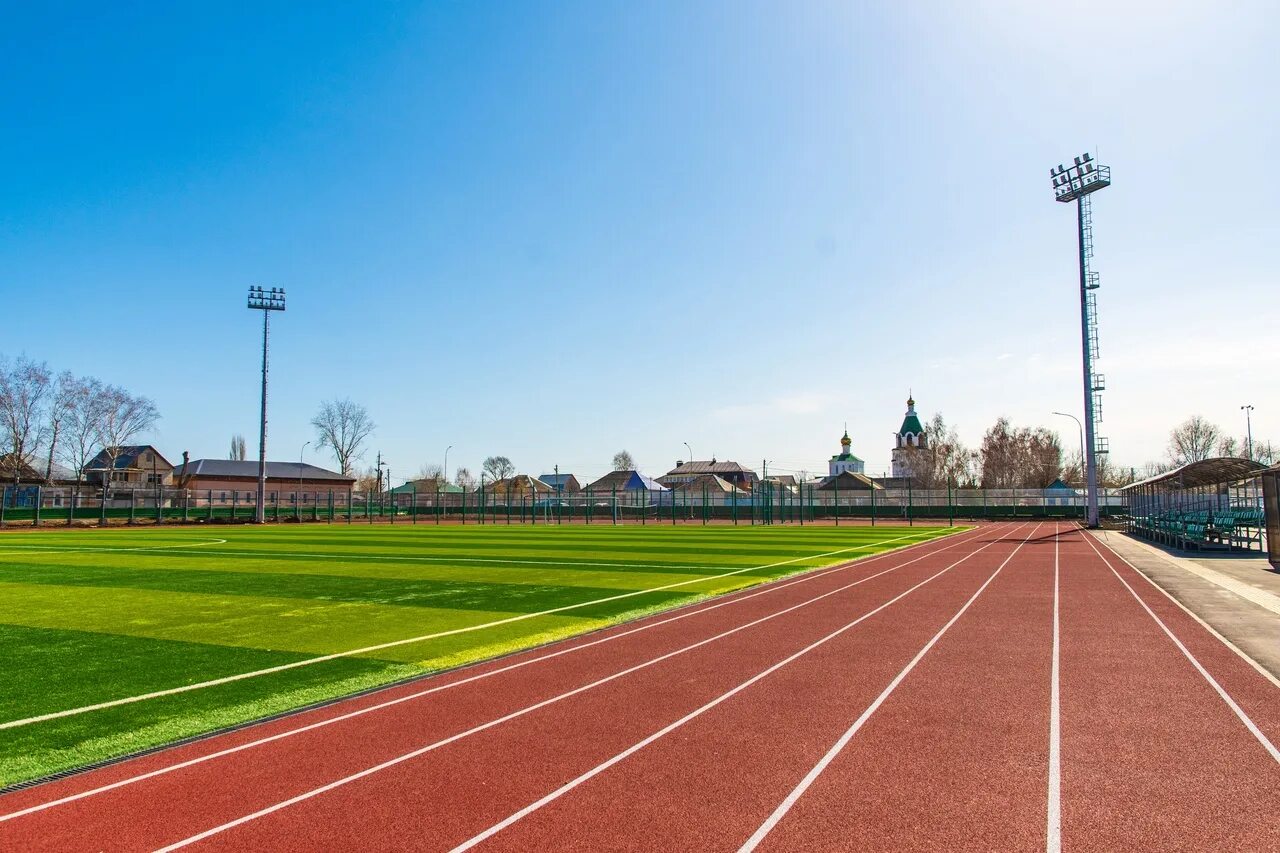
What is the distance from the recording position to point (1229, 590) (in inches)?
595

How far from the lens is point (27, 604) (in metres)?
13.7

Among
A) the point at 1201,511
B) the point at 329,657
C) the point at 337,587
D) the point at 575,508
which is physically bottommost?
the point at 575,508

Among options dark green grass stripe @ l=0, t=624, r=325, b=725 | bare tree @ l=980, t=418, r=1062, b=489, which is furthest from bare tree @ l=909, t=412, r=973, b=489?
dark green grass stripe @ l=0, t=624, r=325, b=725

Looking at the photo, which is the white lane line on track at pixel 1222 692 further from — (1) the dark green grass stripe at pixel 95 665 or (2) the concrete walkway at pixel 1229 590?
(1) the dark green grass stripe at pixel 95 665

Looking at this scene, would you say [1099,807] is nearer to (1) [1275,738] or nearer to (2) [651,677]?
(1) [1275,738]

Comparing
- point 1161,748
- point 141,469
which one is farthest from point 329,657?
point 141,469

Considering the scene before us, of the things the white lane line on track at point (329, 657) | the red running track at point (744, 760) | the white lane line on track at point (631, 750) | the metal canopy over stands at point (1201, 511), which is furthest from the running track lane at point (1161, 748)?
the metal canopy over stands at point (1201, 511)

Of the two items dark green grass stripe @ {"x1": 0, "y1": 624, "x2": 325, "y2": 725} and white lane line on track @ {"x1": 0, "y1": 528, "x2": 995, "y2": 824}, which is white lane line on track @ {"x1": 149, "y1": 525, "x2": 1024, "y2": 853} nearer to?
white lane line on track @ {"x1": 0, "y1": 528, "x2": 995, "y2": 824}

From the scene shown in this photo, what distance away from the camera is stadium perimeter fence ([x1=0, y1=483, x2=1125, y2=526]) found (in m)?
Answer: 49.8

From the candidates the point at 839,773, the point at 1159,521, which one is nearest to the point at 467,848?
the point at 839,773

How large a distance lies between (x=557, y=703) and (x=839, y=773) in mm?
2971

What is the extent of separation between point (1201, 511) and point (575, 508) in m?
46.7

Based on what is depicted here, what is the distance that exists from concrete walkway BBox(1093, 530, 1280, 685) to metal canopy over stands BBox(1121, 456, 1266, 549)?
1342 millimetres

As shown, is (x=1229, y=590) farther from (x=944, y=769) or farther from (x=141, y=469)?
(x=141, y=469)
